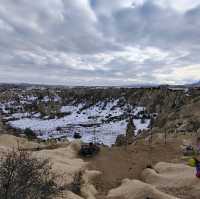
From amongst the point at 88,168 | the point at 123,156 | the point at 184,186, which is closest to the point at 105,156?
the point at 123,156

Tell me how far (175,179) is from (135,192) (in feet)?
9.53

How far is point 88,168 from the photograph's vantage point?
63.2ft

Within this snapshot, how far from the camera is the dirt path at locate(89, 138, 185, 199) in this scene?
711 inches

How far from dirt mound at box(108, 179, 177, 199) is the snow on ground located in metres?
22.5

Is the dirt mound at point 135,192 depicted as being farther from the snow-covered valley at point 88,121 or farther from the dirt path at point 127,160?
the snow-covered valley at point 88,121

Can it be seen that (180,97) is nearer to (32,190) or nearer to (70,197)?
(70,197)

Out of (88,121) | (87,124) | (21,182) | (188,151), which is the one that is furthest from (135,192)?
(88,121)

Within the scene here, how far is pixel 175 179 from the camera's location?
1622cm

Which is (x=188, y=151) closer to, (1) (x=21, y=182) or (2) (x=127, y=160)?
(2) (x=127, y=160)

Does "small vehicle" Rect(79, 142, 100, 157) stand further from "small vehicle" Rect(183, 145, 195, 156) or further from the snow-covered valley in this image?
the snow-covered valley

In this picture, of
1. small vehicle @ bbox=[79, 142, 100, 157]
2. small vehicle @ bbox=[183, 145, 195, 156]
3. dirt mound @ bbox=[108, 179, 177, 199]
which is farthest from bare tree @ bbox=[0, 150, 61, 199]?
small vehicle @ bbox=[183, 145, 195, 156]

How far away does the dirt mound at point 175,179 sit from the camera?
578 inches

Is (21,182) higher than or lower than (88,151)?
higher

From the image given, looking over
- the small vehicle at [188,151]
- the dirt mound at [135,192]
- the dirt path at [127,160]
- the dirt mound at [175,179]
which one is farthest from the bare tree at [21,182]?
the small vehicle at [188,151]
